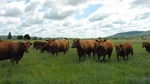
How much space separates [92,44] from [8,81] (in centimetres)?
1535

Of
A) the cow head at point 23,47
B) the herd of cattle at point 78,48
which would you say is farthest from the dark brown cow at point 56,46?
Answer: the cow head at point 23,47

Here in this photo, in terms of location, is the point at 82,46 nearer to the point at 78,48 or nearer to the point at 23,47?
the point at 78,48

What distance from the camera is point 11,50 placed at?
19156 mm

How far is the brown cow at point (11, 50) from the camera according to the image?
18445 mm

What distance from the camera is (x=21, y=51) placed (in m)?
20.4

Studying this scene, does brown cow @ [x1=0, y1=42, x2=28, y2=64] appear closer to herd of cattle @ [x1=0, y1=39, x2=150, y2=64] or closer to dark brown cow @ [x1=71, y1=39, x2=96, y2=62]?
herd of cattle @ [x1=0, y1=39, x2=150, y2=64]

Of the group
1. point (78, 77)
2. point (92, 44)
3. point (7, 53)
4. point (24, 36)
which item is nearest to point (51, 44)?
point (92, 44)

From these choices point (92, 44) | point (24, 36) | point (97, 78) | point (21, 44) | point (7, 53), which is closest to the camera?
point (97, 78)

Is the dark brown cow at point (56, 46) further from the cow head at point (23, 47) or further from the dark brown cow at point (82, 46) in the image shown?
the cow head at point (23, 47)

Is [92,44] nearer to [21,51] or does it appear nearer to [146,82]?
[21,51]

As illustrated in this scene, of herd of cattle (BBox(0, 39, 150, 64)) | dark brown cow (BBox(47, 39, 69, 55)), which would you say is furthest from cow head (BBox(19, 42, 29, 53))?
dark brown cow (BBox(47, 39, 69, 55))

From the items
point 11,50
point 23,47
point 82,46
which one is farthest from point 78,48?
point 11,50

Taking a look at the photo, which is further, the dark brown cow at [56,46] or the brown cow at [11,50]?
the dark brown cow at [56,46]

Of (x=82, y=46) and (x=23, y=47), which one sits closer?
(x=23, y=47)
